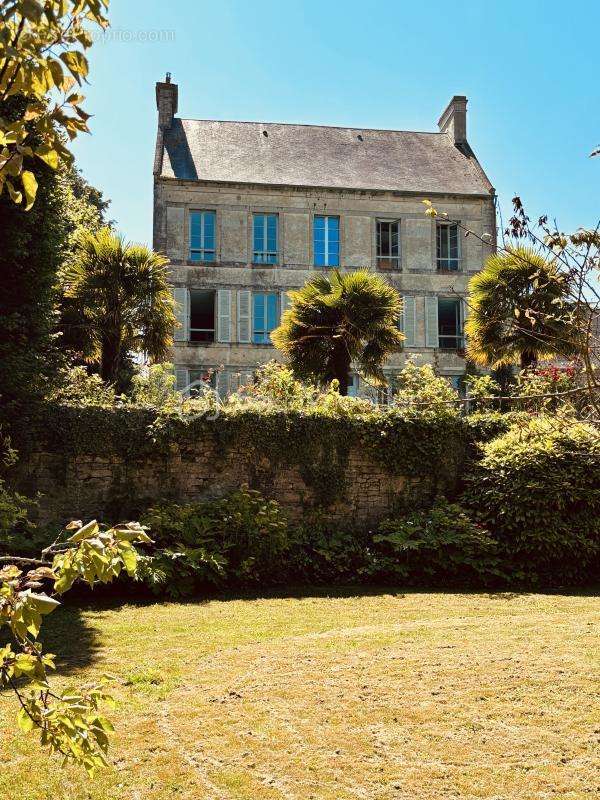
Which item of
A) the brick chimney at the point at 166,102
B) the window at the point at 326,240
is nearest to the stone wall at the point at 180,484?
the window at the point at 326,240

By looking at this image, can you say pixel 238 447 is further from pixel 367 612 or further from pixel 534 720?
pixel 534 720

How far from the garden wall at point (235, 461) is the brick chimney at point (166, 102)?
18.8 meters

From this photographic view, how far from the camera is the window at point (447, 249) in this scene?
2689cm

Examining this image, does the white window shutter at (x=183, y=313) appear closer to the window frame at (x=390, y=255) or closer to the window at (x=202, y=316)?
the window at (x=202, y=316)

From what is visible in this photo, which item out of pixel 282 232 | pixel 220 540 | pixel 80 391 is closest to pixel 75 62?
pixel 220 540

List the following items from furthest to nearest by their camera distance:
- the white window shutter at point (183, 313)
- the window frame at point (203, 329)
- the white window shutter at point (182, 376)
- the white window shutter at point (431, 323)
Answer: the white window shutter at point (431, 323) < the window frame at point (203, 329) < the white window shutter at point (183, 313) < the white window shutter at point (182, 376)

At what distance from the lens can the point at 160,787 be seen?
4.16m

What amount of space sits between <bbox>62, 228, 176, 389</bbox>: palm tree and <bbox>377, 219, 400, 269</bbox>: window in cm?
1259

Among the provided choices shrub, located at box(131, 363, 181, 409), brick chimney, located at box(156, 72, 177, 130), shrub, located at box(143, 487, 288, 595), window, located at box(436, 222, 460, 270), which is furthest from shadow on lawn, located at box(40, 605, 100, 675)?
brick chimney, located at box(156, 72, 177, 130)

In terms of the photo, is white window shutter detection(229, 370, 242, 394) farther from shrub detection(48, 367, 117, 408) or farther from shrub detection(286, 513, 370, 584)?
shrub detection(286, 513, 370, 584)

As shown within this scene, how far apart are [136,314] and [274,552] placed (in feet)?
22.8

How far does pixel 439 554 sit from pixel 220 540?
332cm

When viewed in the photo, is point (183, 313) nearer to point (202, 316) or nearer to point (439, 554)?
point (202, 316)

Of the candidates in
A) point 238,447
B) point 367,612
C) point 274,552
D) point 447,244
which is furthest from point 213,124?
point 367,612
